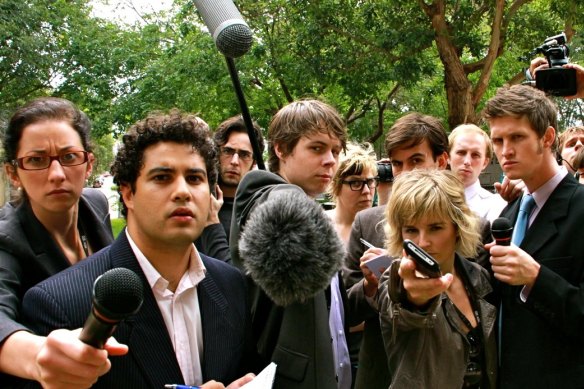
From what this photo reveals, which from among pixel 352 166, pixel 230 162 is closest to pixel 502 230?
pixel 352 166

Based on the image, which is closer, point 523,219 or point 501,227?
point 501,227

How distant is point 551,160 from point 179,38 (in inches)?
519

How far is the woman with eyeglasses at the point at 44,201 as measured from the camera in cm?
215

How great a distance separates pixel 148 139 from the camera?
2.15 meters

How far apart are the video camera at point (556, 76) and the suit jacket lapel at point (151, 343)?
247 cm

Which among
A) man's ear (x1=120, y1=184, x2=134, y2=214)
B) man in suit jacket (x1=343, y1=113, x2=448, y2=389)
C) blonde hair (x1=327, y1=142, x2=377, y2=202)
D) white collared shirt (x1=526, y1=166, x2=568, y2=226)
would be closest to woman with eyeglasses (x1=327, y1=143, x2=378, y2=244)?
blonde hair (x1=327, y1=142, x2=377, y2=202)

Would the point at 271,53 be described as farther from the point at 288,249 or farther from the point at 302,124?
the point at 288,249

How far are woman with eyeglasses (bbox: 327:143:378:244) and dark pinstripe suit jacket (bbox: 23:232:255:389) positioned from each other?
197 cm

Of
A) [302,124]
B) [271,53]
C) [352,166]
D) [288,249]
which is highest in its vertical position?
[271,53]

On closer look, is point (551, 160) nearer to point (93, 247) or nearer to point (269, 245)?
point (269, 245)

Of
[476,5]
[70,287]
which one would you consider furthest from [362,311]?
[476,5]

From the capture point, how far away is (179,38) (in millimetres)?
14891

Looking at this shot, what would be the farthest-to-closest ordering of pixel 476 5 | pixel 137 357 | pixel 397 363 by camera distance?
pixel 476 5 → pixel 397 363 → pixel 137 357

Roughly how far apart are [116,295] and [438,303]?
4.36 feet
